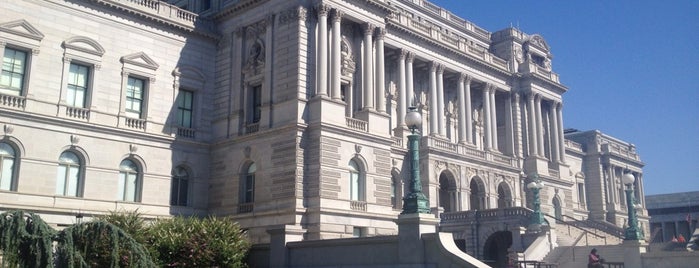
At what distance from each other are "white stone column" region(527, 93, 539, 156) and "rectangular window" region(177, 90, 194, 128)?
30755mm

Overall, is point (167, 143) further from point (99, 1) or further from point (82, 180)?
point (99, 1)

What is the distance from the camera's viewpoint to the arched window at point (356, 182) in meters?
36.3

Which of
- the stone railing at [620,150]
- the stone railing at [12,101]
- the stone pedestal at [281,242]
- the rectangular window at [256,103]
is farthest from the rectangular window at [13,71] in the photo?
the stone railing at [620,150]

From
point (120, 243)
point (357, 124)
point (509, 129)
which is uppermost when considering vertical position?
point (509, 129)

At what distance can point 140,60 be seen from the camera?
37406 millimetres

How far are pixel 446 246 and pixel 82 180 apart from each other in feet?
65.2

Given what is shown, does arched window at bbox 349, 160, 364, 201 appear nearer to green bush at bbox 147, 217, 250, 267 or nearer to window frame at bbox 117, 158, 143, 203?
green bush at bbox 147, 217, 250, 267

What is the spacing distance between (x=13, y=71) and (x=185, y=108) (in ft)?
31.1

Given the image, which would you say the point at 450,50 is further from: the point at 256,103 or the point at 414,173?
the point at 414,173

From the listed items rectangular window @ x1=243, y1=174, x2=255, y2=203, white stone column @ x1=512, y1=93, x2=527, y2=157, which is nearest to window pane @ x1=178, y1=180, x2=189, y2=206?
rectangular window @ x1=243, y1=174, x2=255, y2=203

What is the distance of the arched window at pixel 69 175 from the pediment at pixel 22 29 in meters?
5.74

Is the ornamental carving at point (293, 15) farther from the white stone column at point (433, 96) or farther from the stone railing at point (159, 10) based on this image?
the white stone column at point (433, 96)

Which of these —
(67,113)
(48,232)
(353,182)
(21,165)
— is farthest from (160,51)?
(48,232)

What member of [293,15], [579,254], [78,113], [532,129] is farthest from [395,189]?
[78,113]
